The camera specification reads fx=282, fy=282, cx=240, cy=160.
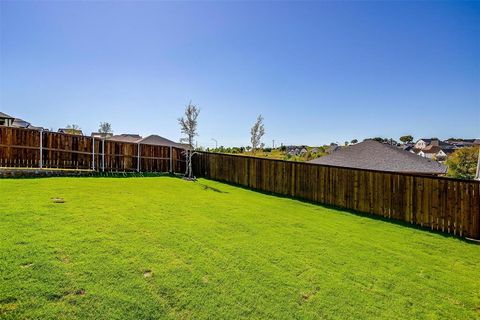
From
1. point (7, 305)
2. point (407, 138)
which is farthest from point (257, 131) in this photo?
point (407, 138)

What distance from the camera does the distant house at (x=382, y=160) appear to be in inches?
520

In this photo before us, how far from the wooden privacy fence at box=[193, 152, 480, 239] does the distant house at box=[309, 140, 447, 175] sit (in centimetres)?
363

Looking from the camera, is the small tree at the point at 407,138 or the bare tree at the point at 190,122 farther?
the small tree at the point at 407,138

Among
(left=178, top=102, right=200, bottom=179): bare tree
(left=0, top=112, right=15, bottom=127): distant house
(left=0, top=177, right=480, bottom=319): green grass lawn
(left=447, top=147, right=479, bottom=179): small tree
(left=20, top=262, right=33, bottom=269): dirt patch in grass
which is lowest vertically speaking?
(left=0, top=177, right=480, bottom=319): green grass lawn

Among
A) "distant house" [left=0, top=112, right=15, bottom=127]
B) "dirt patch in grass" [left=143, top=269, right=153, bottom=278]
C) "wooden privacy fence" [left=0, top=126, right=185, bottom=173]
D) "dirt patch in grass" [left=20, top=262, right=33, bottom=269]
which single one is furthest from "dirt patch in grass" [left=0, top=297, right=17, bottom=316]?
"distant house" [left=0, top=112, right=15, bottom=127]

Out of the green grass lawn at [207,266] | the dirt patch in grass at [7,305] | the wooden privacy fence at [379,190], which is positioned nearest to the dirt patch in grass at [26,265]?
the green grass lawn at [207,266]

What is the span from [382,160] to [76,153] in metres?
14.3

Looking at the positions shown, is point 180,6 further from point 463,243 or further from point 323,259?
point 463,243

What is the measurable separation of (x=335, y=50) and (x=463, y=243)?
1060 cm

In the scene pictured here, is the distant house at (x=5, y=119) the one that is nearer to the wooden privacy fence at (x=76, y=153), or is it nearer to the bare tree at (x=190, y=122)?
the wooden privacy fence at (x=76, y=153)

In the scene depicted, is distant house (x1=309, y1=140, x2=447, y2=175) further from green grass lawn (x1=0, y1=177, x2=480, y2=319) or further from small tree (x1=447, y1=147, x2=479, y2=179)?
small tree (x1=447, y1=147, x2=479, y2=179)

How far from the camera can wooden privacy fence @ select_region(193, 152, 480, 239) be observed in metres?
7.90

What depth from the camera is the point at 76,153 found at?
12.0 m

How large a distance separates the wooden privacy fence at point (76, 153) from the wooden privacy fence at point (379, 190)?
15.0 ft
